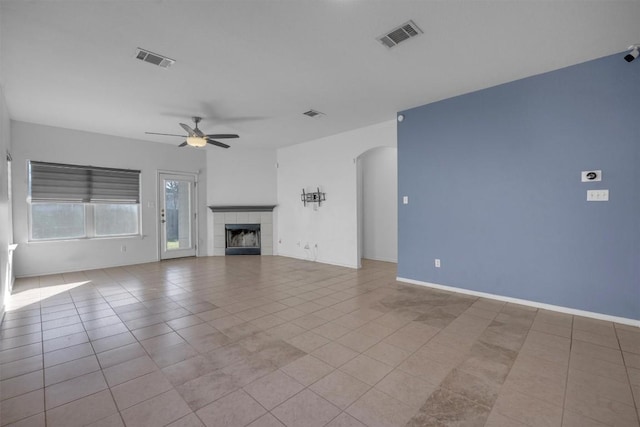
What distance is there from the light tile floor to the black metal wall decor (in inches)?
112

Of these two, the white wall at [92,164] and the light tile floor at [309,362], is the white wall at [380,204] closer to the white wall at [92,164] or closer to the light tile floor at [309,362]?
the light tile floor at [309,362]

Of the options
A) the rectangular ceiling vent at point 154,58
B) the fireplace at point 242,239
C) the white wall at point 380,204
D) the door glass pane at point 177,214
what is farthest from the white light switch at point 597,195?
the door glass pane at point 177,214

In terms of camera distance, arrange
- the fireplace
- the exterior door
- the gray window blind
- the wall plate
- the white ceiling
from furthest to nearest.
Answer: the fireplace → the exterior door → the gray window blind → the wall plate → the white ceiling

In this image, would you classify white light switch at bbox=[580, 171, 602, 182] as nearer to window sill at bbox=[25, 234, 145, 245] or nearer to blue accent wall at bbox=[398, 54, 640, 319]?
blue accent wall at bbox=[398, 54, 640, 319]

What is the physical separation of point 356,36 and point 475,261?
324cm

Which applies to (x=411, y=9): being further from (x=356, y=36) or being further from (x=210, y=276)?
(x=210, y=276)

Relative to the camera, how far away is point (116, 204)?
6277 millimetres

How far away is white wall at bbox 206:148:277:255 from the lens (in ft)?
25.0

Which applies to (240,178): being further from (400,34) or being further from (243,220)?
(400,34)

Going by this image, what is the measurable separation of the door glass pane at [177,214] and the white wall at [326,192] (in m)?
2.26

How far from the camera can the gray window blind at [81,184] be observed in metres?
5.37

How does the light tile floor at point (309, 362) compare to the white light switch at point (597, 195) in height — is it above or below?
below

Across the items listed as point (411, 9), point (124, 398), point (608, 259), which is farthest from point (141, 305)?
point (608, 259)

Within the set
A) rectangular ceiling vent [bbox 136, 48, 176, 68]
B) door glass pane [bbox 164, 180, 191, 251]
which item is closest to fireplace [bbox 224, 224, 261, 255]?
door glass pane [bbox 164, 180, 191, 251]
